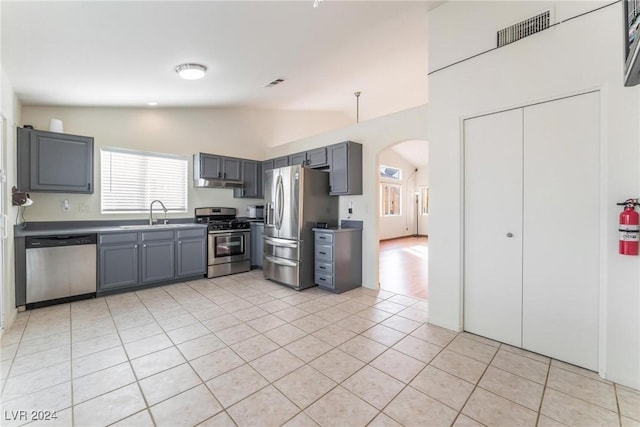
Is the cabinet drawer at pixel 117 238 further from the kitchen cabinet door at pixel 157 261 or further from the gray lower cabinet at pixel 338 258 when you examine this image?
the gray lower cabinet at pixel 338 258

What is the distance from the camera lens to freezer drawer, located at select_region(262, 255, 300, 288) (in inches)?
161

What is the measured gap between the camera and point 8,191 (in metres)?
2.93

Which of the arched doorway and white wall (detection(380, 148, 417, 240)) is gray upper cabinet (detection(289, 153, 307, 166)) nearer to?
the arched doorway

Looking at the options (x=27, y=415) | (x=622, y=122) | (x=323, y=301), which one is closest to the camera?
(x=27, y=415)

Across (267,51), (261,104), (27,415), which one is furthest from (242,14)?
(27,415)

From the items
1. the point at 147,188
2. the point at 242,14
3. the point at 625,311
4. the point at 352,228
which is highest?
the point at 242,14

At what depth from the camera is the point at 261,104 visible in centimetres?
524

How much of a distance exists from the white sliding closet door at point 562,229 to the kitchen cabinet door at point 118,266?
475 centimetres

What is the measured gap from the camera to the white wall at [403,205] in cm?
1020

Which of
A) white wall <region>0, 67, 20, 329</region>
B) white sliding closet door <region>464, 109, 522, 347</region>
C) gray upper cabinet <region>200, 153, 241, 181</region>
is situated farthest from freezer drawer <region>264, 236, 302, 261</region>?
white wall <region>0, 67, 20, 329</region>

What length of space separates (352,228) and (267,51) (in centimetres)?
261

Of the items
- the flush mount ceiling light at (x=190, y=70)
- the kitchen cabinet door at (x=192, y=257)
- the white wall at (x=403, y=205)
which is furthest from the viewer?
the white wall at (x=403, y=205)

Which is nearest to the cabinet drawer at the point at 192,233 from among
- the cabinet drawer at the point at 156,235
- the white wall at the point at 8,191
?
the cabinet drawer at the point at 156,235

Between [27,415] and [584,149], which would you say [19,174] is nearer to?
[27,415]
